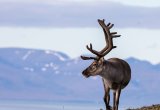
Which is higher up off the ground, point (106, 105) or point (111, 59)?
point (111, 59)

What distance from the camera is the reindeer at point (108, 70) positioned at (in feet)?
106

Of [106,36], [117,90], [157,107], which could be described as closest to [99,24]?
[106,36]

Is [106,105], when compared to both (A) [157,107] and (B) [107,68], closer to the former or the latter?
(B) [107,68]

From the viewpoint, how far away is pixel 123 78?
107ft

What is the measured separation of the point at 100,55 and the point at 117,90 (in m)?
1.78

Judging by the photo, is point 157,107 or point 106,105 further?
point 157,107

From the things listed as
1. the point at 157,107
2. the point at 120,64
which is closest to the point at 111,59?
the point at 120,64

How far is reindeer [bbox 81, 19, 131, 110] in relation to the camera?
106ft

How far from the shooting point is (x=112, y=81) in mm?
32562

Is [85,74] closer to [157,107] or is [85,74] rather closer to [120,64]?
[120,64]

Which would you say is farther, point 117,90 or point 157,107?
point 157,107

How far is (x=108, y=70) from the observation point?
3244 centimetres

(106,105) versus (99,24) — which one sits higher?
(99,24)

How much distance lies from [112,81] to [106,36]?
2.03m
